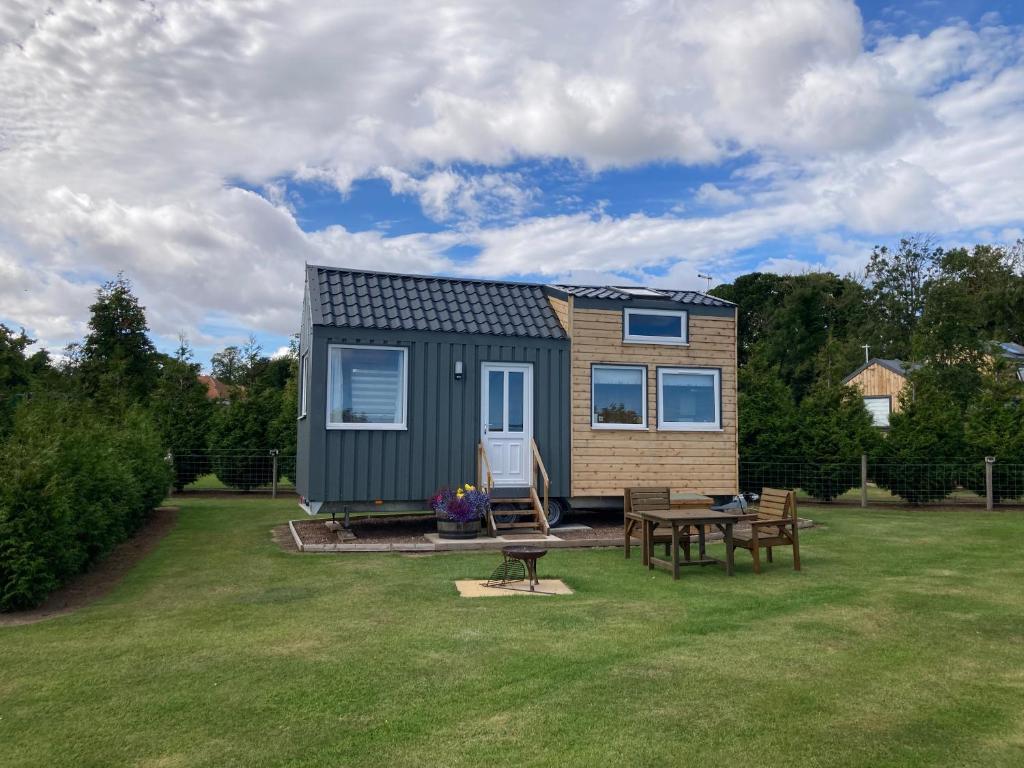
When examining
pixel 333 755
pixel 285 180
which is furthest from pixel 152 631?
pixel 285 180

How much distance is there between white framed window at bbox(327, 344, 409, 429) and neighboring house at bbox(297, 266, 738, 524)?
0.02 metres

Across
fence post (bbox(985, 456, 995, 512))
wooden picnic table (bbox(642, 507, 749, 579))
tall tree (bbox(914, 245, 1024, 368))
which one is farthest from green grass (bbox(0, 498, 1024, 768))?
tall tree (bbox(914, 245, 1024, 368))

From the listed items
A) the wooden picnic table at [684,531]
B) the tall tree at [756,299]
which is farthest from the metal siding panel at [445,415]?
the tall tree at [756,299]

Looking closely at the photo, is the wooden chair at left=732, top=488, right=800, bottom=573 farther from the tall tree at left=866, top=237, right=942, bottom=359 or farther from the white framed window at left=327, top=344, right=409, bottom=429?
the tall tree at left=866, top=237, right=942, bottom=359

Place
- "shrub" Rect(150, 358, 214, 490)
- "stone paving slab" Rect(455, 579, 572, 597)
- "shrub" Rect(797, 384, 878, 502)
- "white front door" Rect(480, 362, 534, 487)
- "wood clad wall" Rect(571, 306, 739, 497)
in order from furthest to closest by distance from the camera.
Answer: "shrub" Rect(150, 358, 214, 490)
"shrub" Rect(797, 384, 878, 502)
"wood clad wall" Rect(571, 306, 739, 497)
"white front door" Rect(480, 362, 534, 487)
"stone paving slab" Rect(455, 579, 572, 597)

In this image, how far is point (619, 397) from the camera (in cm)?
1234

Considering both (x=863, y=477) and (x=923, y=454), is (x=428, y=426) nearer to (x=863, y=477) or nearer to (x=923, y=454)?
(x=863, y=477)

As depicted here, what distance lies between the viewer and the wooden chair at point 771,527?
26.2 ft

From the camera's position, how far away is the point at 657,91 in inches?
492

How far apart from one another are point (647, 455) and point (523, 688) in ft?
26.8

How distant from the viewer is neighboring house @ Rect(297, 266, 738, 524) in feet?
35.8

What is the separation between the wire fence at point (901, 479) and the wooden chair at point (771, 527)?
783 centimetres

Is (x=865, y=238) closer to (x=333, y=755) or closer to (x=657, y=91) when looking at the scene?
(x=657, y=91)

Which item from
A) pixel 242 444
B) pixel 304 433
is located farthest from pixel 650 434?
pixel 242 444
